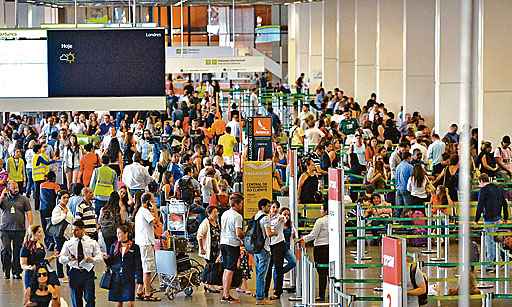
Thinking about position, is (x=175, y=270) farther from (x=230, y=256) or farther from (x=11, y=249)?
(x=11, y=249)

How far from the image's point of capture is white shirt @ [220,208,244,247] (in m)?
14.2

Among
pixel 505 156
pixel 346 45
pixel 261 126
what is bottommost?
pixel 505 156

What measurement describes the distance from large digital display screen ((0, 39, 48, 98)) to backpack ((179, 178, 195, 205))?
169 inches

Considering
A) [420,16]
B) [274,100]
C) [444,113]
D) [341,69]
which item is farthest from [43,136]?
[341,69]

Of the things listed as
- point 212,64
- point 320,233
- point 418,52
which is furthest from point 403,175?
point 212,64

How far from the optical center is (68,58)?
45.0ft

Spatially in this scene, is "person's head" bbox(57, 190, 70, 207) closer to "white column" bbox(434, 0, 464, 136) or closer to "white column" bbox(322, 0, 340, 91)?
"white column" bbox(434, 0, 464, 136)

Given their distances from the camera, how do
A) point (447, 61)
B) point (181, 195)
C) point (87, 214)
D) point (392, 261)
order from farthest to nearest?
point (447, 61) < point (181, 195) < point (87, 214) < point (392, 261)

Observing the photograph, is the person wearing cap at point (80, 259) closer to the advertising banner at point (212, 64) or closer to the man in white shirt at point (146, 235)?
the man in white shirt at point (146, 235)

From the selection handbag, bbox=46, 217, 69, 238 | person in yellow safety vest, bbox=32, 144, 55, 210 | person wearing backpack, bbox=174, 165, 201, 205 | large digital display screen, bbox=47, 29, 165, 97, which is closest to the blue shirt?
person wearing backpack, bbox=174, 165, 201, 205

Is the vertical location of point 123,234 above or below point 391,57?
below

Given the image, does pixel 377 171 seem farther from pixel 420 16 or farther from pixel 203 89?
pixel 203 89

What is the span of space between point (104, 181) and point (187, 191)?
4.82 ft

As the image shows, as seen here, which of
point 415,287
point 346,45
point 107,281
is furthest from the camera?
point 346,45
